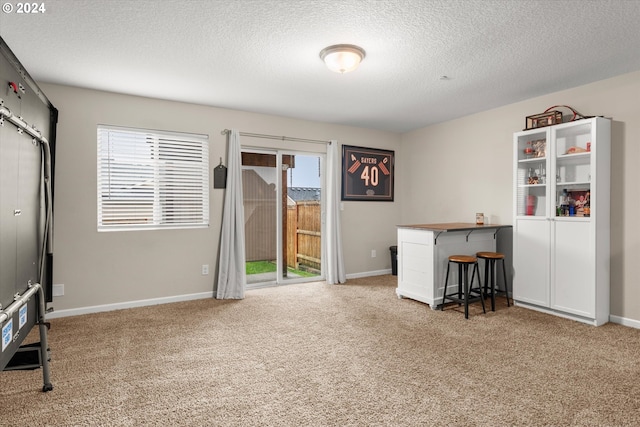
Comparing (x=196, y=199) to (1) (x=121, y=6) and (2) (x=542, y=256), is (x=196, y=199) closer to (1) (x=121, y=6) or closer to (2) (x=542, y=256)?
(1) (x=121, y=6)

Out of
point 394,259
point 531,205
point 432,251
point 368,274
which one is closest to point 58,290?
point 432,251

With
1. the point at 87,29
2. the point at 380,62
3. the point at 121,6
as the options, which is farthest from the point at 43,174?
the point at 380,62

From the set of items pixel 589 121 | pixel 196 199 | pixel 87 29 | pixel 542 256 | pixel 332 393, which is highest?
pixel 87 29

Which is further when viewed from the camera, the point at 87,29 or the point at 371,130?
the point at 371,130

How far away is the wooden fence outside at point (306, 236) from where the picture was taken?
5.51 m

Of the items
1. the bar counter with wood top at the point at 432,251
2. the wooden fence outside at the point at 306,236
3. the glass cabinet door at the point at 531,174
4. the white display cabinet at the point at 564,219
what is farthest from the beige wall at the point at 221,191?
the bar counter with wood top at the point at 432,251

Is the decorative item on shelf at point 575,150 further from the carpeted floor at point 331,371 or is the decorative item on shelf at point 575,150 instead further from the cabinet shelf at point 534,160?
the carpeted floor at point 331,371

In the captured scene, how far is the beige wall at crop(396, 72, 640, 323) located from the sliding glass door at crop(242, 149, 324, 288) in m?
1.71

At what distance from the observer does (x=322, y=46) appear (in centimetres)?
291

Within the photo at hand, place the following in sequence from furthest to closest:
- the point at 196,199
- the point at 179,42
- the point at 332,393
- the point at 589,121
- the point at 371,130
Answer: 1. the point at 371,130
2. the point at 196,199
3. the point at 589,121
4. the point at 179,42
5. the point at 332,393

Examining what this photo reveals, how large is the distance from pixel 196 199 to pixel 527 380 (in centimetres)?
393

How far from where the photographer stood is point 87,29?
8.59 feet

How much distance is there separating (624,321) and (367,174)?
12.1ft

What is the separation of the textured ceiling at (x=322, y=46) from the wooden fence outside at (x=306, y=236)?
1.86 metres
